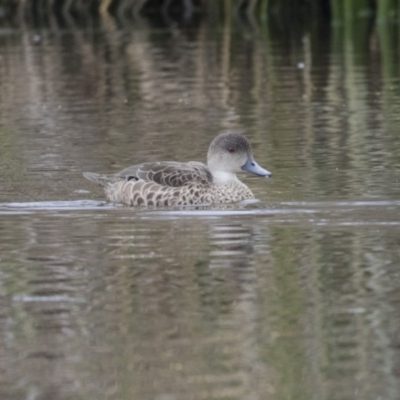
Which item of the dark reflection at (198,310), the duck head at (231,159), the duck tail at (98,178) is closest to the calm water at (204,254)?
the dark reflection at (198,310)

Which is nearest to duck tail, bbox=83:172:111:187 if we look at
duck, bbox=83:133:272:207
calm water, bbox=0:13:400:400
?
duck, bbox=83:133:272:207

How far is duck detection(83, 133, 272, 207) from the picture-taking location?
10.7 meters

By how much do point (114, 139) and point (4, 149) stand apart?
3.98 feet

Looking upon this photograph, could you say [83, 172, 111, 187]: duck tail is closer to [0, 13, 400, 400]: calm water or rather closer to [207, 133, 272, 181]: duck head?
[0, 13, 400, 400]: calm water

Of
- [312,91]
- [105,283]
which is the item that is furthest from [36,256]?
[312,91]

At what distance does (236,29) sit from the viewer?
Result: 30.5 metres

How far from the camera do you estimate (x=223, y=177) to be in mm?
11023

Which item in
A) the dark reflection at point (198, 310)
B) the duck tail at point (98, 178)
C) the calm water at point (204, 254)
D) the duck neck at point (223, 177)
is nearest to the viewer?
the dark reflection at point (198, 310)

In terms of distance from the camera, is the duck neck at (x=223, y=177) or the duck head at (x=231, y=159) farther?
the duck head at (x=231, y=159)

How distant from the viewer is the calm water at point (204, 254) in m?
6.16

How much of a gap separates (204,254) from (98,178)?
9.26 feet

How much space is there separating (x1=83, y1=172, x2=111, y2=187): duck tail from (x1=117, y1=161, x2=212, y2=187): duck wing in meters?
0.15

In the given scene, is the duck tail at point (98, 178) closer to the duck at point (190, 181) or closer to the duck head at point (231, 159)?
the duck at point (190, 181)

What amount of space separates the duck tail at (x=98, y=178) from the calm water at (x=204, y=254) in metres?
0.15
